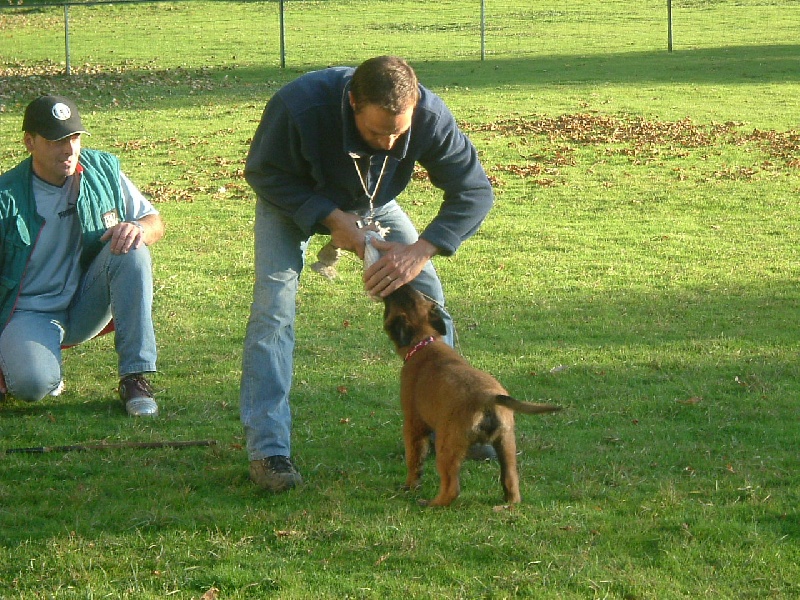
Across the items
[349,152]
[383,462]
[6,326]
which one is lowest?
[383,462]

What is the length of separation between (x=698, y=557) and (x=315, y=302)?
527cm

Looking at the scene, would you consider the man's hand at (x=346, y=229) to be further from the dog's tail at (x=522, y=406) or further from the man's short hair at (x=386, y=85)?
the dog's tail at (x=522, y=406)

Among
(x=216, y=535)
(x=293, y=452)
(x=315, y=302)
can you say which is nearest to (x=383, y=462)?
(x=293, y=452)

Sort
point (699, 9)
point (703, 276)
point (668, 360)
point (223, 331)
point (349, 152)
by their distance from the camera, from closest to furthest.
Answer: point (349, 152), point (668, 360), point (223, 331), point (703, 276), point (699, 9)

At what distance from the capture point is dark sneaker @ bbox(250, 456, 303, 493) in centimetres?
510

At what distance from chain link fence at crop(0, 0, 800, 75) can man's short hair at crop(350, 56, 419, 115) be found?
2176 cm

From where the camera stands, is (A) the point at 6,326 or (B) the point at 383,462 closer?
(B) the point at 383,462

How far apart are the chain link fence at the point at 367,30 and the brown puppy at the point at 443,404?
21310 millimetres

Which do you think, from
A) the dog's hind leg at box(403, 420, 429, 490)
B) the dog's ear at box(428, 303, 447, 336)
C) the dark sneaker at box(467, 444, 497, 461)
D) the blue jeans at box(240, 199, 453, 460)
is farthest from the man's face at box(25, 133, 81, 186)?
the dark sneaker at box(467, 444, 497, 461)

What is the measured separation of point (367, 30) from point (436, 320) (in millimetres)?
29158

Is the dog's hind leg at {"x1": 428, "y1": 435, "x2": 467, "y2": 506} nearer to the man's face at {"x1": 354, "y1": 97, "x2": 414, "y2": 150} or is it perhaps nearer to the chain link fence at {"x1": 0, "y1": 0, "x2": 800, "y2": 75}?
the man's face at {"x1": 354, "y1": 97, "x2": 414, "y2": 150}

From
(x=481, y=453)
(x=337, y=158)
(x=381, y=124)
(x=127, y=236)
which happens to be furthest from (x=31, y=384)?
(x=381, y=124)

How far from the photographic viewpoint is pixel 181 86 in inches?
946

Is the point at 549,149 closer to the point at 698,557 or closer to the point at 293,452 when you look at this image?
the point at 293,452
